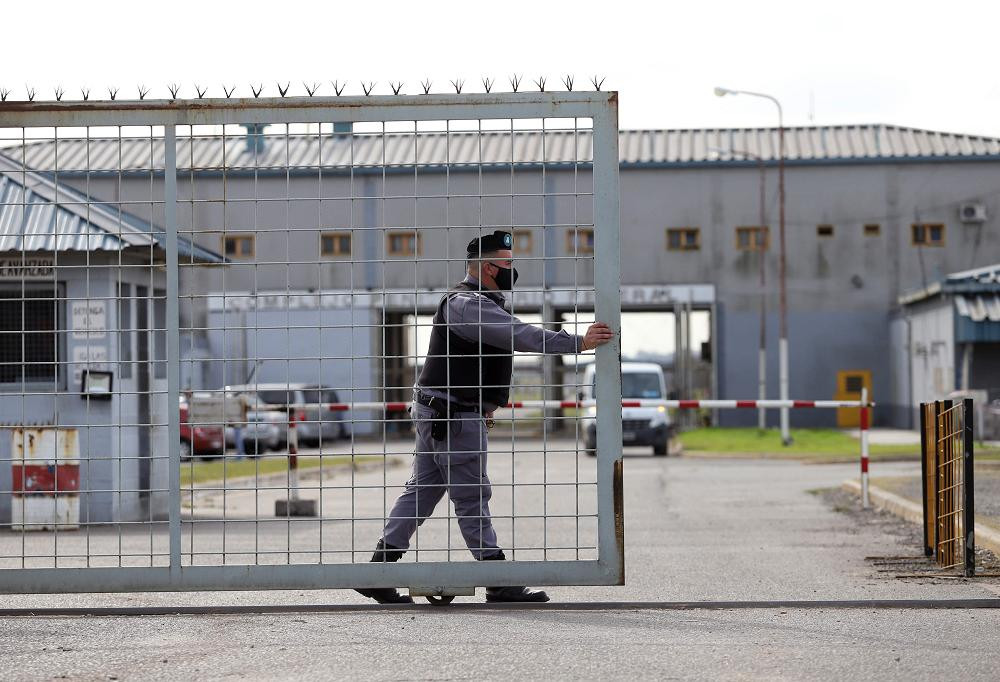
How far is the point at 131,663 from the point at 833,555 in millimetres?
5596

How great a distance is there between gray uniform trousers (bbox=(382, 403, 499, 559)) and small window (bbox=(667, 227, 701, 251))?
141 ft

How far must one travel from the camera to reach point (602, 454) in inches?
291

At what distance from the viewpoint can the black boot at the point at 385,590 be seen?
7.62 m

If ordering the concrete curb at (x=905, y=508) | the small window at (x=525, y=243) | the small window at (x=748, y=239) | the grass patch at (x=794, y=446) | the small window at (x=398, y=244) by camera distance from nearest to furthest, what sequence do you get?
the concrete curb at (x=905, y=508) → the grass patch at (x=794, y=446) → the small window at (x=525, y=243) → the small window at (x=398, y=244) → the small window at (x=748, y=239)

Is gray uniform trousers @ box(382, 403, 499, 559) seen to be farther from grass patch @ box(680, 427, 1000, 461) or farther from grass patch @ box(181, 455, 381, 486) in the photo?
grass patch @ box(680, 427, 1000, 461)

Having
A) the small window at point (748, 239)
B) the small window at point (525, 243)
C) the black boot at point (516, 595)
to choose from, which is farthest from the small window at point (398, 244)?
the black boot at point (516, 595)

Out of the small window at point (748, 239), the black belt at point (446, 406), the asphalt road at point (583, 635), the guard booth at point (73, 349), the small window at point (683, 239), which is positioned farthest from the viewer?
the small window at point (683, 239)

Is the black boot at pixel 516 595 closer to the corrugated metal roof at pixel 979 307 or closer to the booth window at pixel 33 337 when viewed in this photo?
the booth window at pixel 33 337

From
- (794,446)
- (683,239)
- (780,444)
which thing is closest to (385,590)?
(794,446)

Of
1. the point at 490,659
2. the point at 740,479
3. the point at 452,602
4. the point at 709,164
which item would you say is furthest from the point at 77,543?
the point at 709,164

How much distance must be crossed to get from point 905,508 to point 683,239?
37.3 m

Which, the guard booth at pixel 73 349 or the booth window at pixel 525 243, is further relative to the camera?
the booth window at pixel 525 243

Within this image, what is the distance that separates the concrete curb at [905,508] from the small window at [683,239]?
109ft

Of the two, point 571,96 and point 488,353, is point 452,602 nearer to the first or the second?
point 488,353
